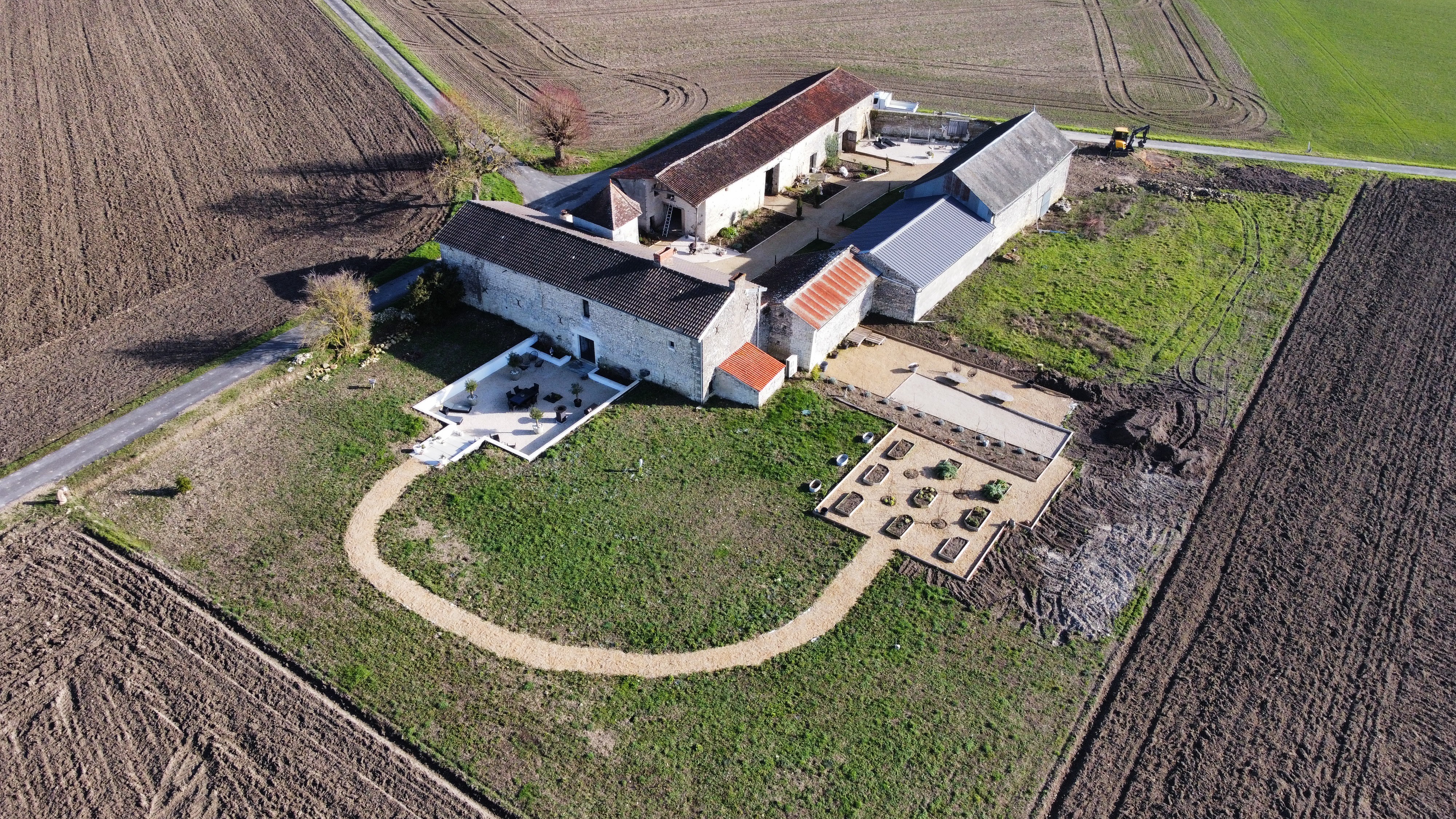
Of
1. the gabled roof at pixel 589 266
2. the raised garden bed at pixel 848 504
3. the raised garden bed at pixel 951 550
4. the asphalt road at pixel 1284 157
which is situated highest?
the gabled roof at pixel 589 266

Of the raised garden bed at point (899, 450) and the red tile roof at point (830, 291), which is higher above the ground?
the red tile roof at point (830, 291)

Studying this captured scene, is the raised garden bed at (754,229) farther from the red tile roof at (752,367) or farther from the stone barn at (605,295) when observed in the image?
the red tile roof at (752,367)

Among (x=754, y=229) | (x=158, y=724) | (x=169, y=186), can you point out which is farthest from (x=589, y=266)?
(x=169, y=186)

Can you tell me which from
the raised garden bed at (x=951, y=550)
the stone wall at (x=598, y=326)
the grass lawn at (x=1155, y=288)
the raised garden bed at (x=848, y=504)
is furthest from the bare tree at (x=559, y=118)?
the raised garden bed at (x=951, y=550)

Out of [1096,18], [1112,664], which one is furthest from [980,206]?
[1096,18]

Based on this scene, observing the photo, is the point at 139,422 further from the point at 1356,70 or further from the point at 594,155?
the point at 1356,70

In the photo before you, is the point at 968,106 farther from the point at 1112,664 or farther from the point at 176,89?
the point at 176,89
